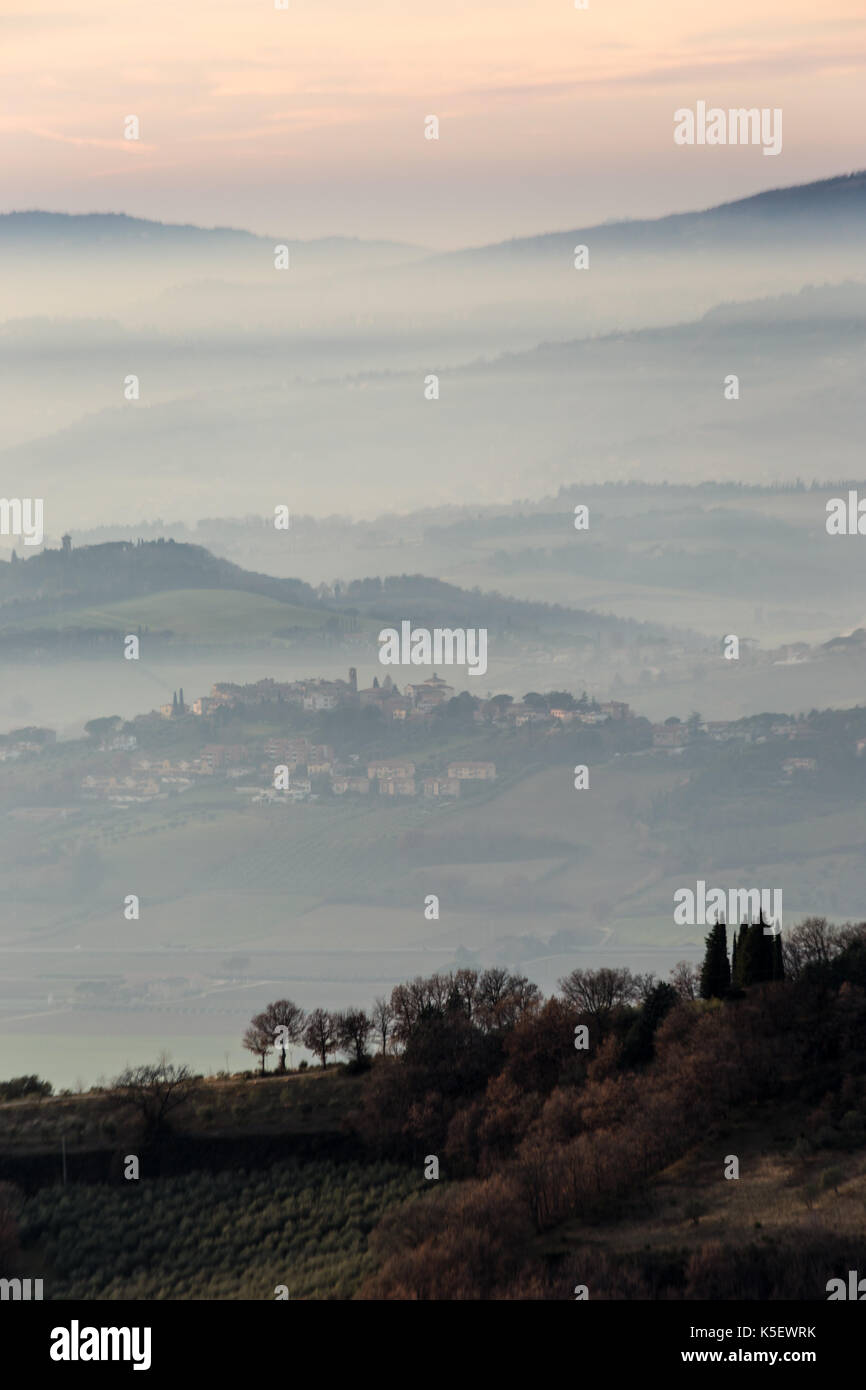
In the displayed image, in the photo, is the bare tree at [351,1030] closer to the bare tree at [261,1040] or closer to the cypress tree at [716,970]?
the bare tree at [261,1040]

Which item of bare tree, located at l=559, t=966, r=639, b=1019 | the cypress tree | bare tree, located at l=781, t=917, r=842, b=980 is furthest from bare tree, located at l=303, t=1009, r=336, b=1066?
bare tree, located at l=781, t=917, r=842, b=980

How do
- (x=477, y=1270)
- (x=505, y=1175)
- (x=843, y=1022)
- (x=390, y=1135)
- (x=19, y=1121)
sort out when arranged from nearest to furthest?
1. (x=477, y=1270)
2. (x=505, y=1175)
3. (x=843, y=1022)
4. (x=390, y=1135)
5. (x=19, y=1121)

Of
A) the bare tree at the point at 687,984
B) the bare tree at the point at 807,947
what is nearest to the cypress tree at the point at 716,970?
the bare tree at the point at 687,984

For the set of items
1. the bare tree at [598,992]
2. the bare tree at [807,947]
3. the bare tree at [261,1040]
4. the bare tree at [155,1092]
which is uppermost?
the bare tree at [807,947]

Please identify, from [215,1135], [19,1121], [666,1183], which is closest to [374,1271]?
[666,1183]

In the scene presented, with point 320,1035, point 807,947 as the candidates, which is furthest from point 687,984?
point 320,1035

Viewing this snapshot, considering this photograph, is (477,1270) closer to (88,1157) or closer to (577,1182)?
(577,1182)

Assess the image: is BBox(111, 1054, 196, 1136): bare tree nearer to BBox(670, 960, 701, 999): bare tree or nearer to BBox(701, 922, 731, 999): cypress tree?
BBox(670, 960, 701, 999): bare tree
